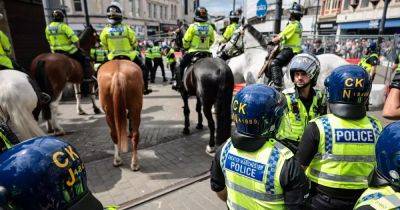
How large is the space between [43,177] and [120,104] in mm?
3387

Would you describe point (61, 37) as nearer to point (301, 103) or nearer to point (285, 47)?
point (285, 47)

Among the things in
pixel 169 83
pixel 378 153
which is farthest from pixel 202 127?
pixel 169 83

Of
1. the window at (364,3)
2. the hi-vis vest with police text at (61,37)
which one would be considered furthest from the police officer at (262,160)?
the window at (364,3)

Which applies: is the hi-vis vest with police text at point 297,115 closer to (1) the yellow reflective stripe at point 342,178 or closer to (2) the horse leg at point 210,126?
(1) the yellow reflective stripe at point 342,178

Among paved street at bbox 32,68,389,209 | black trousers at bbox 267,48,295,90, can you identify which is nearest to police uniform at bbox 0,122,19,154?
paved street at bbox 32,68,389,209

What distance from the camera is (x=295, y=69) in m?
3.21

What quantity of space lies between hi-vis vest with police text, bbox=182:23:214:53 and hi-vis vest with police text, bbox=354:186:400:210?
5.44 m

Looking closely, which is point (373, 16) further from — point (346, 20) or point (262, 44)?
point (262, 44)

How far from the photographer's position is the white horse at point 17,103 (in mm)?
4406

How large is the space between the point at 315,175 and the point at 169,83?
1169 centimetres

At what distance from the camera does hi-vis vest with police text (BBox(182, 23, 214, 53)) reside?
21.0 feet

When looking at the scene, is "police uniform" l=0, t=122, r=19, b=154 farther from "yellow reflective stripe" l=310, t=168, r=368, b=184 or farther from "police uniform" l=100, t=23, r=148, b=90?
"police uniform" l=100, t=23, r=148, b=90

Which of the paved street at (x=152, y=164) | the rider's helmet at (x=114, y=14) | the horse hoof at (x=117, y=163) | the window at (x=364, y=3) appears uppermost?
the window at (x=364, y=3)

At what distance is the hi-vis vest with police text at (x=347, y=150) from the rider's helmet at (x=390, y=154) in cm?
73
